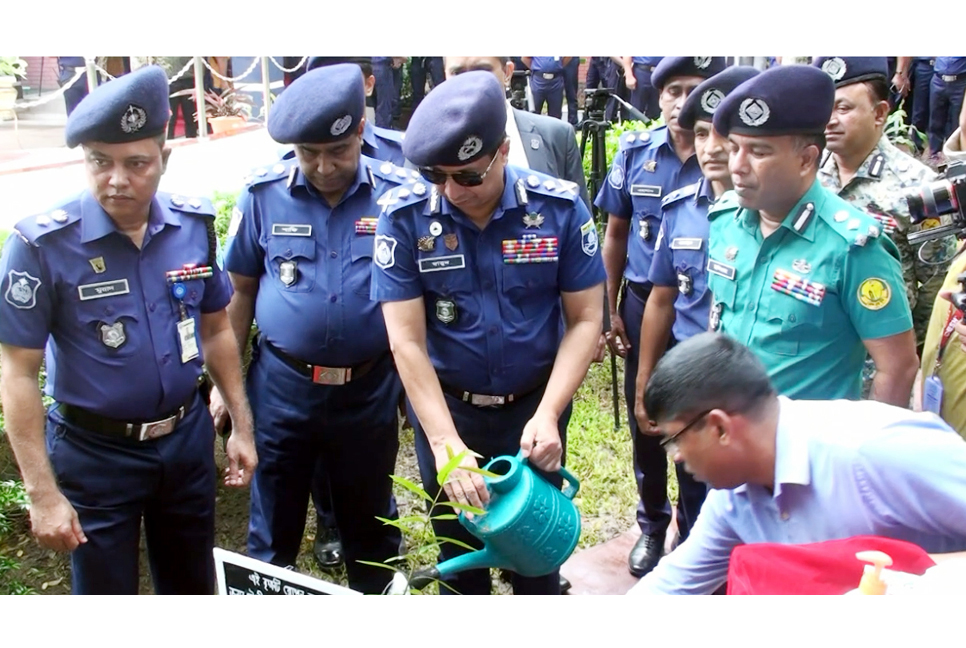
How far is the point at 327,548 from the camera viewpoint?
3645 mm

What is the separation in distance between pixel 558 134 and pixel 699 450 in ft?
7.13

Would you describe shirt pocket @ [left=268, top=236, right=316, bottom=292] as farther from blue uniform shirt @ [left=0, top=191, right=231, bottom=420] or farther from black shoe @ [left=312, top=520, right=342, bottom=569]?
black shoe @ [left=312, top=520, right=342, bottom=569]

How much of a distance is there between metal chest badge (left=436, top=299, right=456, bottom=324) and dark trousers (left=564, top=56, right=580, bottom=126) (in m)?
6.95

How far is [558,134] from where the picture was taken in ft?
12.1

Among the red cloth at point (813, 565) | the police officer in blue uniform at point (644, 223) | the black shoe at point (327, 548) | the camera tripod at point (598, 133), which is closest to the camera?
the red cloth at point (813, 565)

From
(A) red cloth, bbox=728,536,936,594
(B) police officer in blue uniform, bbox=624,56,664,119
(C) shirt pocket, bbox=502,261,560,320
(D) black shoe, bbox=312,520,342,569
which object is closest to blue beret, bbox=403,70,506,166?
(C) shirt pocket, bbox=502,261,560,320

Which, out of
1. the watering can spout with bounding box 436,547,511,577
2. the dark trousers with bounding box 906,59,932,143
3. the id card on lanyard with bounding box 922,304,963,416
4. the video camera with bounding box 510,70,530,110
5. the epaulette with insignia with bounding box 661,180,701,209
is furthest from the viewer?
the dark trousers with bounding box 906,59,932,143

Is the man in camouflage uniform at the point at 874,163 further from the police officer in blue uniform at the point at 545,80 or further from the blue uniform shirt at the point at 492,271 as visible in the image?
the police officer in blue uniform at the point at 545,80

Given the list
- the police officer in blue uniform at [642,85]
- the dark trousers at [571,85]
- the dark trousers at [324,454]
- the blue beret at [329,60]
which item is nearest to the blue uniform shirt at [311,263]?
the dark trousers at [324,454]

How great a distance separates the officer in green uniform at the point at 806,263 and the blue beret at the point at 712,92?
1.65 feet

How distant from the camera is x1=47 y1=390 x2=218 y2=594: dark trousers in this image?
2.44m

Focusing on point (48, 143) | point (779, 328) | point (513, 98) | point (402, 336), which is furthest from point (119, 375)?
point (48, 143)

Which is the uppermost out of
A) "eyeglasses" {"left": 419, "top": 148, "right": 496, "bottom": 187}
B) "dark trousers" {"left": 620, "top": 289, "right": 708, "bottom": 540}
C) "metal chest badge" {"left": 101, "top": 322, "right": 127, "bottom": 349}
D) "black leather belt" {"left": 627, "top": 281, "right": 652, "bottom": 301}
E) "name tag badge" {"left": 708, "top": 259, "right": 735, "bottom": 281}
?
"eyeglasses" {"left": 419, "top": 148, "right": 496, "bottom": 187}

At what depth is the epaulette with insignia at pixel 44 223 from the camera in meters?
2.30
